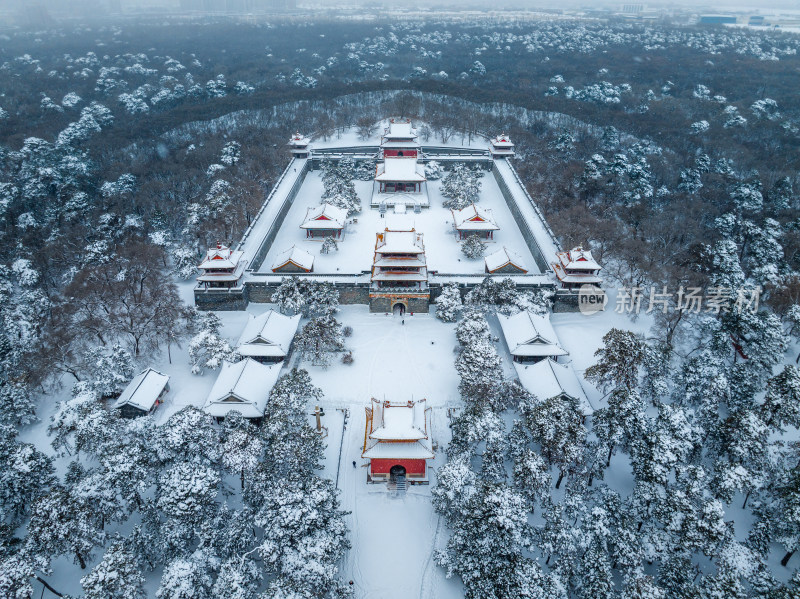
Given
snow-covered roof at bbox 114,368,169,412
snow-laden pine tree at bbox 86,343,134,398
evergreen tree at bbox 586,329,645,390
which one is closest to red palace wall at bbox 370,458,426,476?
evergreen tree at bbox 586,329,645,390

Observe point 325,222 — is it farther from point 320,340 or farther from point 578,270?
point 578,270

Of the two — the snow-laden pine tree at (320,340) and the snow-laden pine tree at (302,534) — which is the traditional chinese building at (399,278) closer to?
the snow-laden pine tree at (320,340)

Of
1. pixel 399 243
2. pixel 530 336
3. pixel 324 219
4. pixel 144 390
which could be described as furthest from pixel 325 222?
pixel 144 390

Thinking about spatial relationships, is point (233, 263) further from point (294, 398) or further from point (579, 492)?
point (579, 492)

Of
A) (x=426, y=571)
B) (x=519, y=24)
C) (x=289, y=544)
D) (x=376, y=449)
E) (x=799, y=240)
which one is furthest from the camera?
(x=519, y=24)

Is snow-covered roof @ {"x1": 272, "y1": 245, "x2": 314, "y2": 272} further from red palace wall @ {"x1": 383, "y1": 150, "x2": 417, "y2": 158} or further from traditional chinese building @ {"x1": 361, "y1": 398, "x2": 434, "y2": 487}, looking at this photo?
red palace wall @ {"x1": 383, "y1": 150, "x2": 417, "y2": 158}

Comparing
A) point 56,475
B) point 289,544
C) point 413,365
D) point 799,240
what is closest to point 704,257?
point 799,240

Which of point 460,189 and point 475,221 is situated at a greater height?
point 460,189
